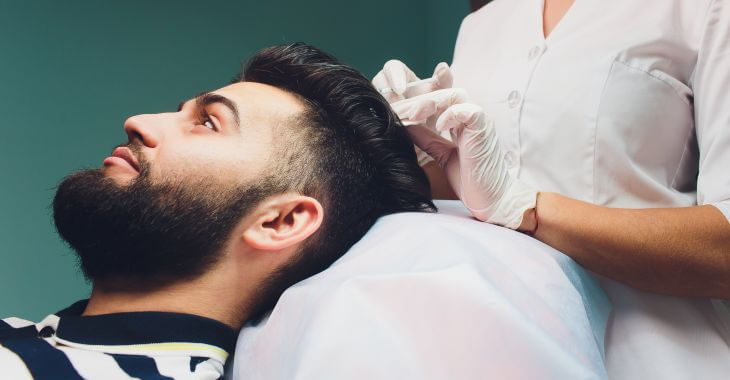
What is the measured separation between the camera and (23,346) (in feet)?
2.62

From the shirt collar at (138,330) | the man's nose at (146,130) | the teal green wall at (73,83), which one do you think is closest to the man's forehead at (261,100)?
the man's nose at (146,130)

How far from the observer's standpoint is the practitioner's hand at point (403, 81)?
1167 millimetres

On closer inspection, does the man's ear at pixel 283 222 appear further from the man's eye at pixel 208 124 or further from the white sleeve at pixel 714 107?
the white sleeve at pixel 714 107

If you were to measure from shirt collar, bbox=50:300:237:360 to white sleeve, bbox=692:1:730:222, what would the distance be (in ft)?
2.75

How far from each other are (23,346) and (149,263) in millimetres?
204

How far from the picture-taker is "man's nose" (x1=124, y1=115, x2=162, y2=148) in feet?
3.29

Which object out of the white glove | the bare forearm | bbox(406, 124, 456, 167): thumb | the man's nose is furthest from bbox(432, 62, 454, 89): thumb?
the man's nose

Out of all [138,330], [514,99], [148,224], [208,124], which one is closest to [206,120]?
[208,124]

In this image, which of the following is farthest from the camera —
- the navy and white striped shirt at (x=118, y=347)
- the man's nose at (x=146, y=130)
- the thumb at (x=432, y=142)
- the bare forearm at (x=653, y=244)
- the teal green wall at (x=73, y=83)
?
the teal green wall at (x=73, y=83)

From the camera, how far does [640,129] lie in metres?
1.02

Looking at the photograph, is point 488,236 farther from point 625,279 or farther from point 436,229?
point 625,279

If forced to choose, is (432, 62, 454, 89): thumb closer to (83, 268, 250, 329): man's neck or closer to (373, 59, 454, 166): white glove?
(373, 59, 454, 166): white glove

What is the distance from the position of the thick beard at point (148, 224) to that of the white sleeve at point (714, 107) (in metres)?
0.77

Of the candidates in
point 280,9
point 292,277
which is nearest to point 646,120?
point 292,277
